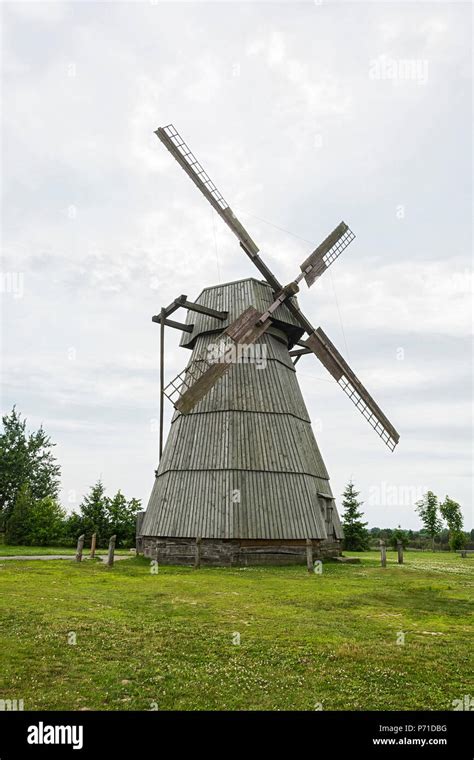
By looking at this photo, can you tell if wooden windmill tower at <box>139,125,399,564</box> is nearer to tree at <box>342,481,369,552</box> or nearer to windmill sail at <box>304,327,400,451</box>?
windmill sail at <box>304,327,400,451</box>

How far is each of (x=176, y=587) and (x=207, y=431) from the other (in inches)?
381

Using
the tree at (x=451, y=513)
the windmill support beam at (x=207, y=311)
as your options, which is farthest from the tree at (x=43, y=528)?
the tree at (x=451, y=513)

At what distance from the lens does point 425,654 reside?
798cm

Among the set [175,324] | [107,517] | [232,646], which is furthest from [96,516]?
[232,646]

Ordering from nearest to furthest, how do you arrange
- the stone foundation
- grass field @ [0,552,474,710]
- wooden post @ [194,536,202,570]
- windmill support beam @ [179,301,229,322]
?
grass field @ [0,552,474,710] → wooden post @ [194,536,202,570] → the stone foundation → windmill support beam @ [179,301,229,322]

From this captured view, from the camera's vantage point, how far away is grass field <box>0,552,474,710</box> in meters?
6.14

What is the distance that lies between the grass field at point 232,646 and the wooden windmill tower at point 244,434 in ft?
19.8

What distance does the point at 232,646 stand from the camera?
8180 mm

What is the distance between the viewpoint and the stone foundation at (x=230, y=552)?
799 inches

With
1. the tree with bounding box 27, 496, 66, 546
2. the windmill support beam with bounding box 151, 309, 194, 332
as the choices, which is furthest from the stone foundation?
the tree with bounding box 27, 496, 66, 546

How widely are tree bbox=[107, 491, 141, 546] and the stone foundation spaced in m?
16.8

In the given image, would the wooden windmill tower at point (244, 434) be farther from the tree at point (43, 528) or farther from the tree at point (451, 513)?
the tree at point (451, 513)

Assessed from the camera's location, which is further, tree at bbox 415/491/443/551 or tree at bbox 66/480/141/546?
tree at bbox 415/491/443/551

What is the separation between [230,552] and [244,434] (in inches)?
209
